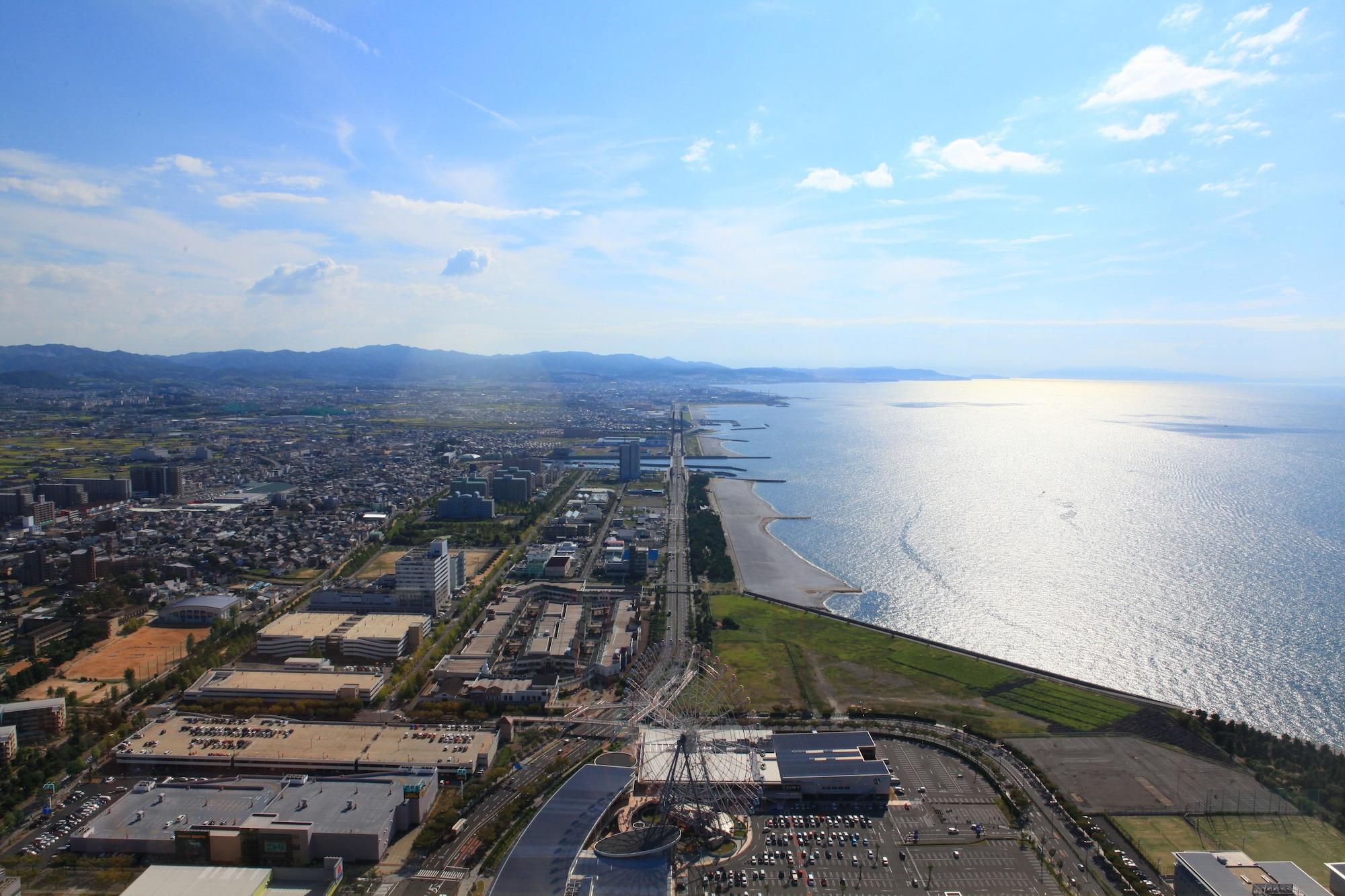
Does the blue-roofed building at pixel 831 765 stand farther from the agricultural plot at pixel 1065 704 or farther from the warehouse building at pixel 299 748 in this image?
the warehouse building at pixel 299 748

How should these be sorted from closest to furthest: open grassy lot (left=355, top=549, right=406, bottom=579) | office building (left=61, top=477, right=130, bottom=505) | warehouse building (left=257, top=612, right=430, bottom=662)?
warehouse building (left=257, top=612, right=430, bottom=662) < open grassy lot (left=355, top=549, right=406, bottom=579) < office building (left=61, top=477, right=130, bottom=505)

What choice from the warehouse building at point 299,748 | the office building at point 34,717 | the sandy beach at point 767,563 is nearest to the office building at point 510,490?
the sandy beach at point 767,563

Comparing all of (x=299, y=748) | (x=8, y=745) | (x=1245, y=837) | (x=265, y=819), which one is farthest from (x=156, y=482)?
(x=1245, y=837)

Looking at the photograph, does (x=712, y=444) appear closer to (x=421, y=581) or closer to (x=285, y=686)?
(x=421, y=581)

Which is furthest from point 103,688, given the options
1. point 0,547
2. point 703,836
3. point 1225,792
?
point 1225,792

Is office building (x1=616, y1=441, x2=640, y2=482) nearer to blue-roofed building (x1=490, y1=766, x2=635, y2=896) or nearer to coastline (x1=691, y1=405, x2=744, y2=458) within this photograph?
coastline (x1=691, y1=405, x2=744, y2=458)

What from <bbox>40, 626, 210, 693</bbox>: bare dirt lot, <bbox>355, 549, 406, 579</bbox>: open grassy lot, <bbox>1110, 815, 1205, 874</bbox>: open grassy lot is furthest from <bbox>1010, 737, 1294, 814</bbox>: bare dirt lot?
<bbox>355, 549, 406, 579</bbox>: open grassy lot
